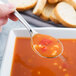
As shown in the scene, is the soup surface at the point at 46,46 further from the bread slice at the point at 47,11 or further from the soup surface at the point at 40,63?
the bread slice at the point at 47,11

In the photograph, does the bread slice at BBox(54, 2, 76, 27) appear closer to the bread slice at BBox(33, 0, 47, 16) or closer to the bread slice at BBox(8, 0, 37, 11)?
the bread slice at BBox(33, 0, 47, 16)

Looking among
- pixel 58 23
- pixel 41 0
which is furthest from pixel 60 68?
pixel 41 0

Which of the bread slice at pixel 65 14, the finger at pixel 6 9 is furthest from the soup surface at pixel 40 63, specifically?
the bread slice at pixel 65 14

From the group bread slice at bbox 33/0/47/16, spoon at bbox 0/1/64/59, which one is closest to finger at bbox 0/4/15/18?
spoon at bbox 0/1/64/59

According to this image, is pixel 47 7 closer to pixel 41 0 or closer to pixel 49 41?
pixel 41 0

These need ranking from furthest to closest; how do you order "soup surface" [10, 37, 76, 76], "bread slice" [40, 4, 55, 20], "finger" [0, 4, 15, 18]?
"bread slice" [40, 4, 55, 20] → "finger" [0, 4, 15, 18] → "soup surface" [10, 37, 76, 76]

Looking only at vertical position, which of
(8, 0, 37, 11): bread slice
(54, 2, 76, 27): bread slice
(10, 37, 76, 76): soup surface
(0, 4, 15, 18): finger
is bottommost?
(10, 37, 76, 76): soup surface

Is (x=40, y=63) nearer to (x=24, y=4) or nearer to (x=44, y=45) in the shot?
(x=44, y=45)
